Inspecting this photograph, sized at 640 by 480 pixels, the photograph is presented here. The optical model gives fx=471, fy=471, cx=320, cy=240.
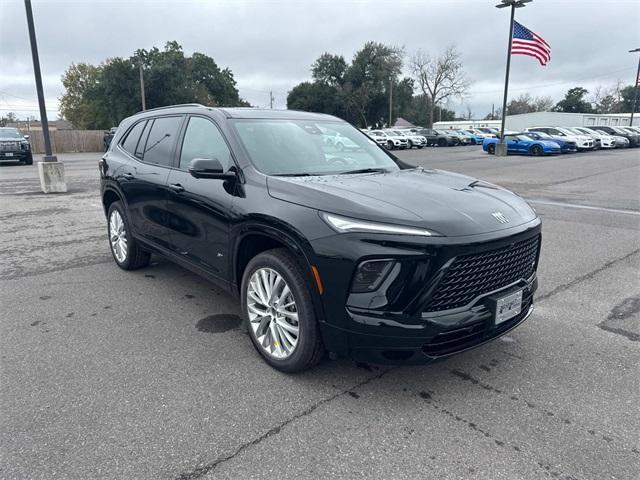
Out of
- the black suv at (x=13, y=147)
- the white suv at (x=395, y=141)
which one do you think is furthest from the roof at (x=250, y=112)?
the white suv at (x=395, y=141)

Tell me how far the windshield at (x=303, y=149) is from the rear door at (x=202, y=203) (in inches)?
9.1

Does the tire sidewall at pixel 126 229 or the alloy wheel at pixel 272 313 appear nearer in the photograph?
the alloy wheel at pixel 272 313

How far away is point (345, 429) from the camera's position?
2.61 m

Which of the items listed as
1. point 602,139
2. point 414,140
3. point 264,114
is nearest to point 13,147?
point 264,114

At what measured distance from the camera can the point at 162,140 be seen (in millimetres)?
4574

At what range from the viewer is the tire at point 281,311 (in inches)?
114

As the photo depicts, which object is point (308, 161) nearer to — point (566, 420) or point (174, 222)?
point (174, 222)

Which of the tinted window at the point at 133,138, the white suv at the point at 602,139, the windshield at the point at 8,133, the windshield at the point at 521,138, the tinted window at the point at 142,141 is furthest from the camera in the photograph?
the white suv at the point at 602,139

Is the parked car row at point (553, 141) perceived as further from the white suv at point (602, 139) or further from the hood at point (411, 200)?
the hood at point (411, 200)

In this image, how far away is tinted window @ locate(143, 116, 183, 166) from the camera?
14.4 feet

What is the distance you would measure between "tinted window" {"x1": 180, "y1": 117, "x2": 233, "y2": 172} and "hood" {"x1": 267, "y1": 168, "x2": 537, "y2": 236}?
2.05 feet

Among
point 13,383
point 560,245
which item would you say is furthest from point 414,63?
point 13,383

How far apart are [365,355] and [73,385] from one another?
6.20ft

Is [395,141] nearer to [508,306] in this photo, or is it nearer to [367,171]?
[367,171]
